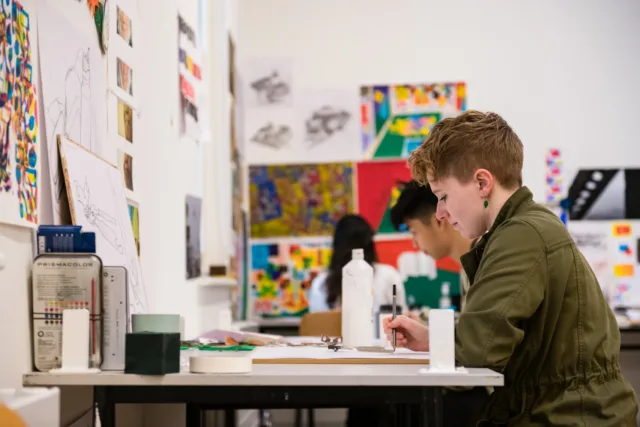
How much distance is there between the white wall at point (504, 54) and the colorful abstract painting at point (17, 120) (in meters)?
4.14

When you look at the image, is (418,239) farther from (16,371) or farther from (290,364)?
(16,371)

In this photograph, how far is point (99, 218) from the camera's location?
1.98m

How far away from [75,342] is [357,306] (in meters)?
0.87

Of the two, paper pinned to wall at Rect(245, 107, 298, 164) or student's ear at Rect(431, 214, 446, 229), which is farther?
paper pinned to wall at Rect(245, 107, 298, 164)

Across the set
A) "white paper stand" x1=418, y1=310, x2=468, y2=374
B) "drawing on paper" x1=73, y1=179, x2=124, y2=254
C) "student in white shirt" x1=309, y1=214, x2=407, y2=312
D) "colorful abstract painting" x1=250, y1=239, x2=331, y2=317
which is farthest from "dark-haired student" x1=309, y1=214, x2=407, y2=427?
"white paper stand" x1=418, y1=310, x2=468, y2=374

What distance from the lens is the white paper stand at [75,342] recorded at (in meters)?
1.49

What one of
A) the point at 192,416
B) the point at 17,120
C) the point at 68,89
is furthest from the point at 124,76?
the point at 192,416

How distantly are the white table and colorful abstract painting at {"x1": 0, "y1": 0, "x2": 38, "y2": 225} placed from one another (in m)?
0.33

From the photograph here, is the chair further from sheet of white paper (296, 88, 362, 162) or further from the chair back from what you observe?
sheet of white paper (296, 88, 362, 162)

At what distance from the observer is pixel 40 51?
1.72 metres

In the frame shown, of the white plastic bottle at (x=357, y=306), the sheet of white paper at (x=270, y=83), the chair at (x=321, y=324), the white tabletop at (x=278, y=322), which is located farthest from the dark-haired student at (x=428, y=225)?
the sheet of white paper at (x=270, y=83)

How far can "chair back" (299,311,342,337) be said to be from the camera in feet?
12.0

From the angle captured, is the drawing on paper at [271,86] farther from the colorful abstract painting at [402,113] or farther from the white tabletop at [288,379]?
the white tabletop at [288,379]

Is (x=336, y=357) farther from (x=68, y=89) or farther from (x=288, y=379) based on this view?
(x=68, y=89)
